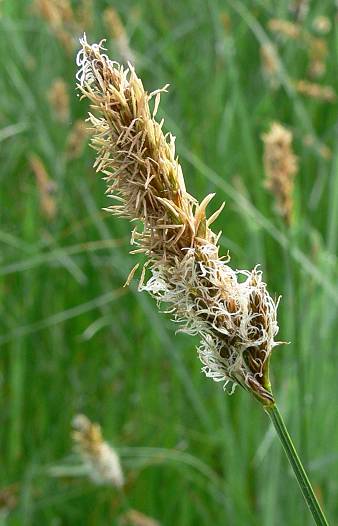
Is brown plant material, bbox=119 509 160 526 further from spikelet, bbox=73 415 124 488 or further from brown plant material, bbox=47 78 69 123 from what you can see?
brown plant material, bbox=47 78 69 123

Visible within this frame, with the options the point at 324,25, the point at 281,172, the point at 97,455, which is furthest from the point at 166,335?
the point at 324,25

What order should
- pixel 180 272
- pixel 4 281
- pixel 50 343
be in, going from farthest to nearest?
pixel 4 281, pixel 50 343, pixel 180 272

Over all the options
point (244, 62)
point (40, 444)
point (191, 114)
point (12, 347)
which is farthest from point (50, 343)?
point (244, 62)

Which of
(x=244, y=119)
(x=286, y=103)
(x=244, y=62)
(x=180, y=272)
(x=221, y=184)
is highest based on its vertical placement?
(x=244, y=62)

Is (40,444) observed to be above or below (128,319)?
below

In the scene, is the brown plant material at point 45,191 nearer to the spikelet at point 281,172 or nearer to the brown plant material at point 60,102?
the brown plant material at point 60,102

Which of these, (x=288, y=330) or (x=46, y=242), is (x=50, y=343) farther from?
(x=288, y=330)

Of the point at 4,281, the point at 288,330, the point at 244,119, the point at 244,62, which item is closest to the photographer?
the point at 288,330
